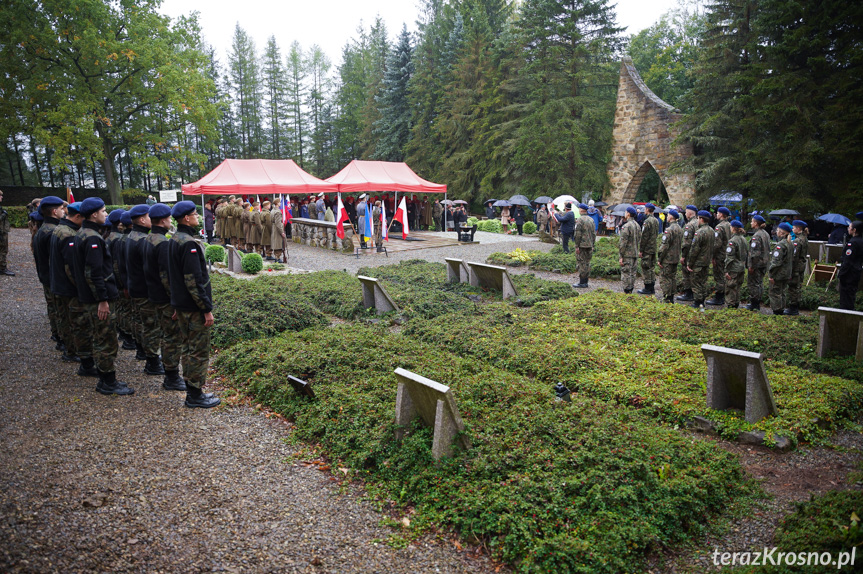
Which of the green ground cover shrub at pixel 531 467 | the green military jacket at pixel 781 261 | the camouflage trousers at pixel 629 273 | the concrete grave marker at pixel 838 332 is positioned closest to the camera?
the green ground cover shrub at pixel 531 467

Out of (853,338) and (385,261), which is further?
(385,261)

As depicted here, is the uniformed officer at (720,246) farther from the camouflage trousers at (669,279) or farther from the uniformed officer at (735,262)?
the camouflage trousers at (669,279)

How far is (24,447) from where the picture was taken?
15.2 feet

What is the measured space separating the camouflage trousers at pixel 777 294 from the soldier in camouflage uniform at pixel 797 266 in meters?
0.34

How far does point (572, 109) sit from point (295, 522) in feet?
96.6

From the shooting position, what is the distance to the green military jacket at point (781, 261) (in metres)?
9.65

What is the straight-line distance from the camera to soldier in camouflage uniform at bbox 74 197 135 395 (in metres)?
5.90

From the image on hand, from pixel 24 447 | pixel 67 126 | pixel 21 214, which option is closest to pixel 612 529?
pixel 24 447

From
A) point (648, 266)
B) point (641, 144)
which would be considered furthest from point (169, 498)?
point (641, 144)

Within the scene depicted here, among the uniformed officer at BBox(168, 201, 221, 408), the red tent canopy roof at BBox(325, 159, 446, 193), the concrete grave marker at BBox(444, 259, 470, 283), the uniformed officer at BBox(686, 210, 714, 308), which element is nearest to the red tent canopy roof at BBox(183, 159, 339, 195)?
the red tent canopy roof at BBox(325, 159, 446, 193)

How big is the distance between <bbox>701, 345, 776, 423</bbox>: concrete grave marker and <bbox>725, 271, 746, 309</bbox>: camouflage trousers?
18.2 feet

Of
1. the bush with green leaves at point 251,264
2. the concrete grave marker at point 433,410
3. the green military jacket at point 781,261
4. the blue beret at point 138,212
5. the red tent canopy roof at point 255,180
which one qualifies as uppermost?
the red tent canopy roof at point 255,180

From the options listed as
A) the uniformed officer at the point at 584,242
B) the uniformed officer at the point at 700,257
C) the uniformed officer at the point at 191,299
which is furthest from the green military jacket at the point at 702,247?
the uniformed officer at the point at 191,299

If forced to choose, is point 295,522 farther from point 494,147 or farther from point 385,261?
point 494,147
